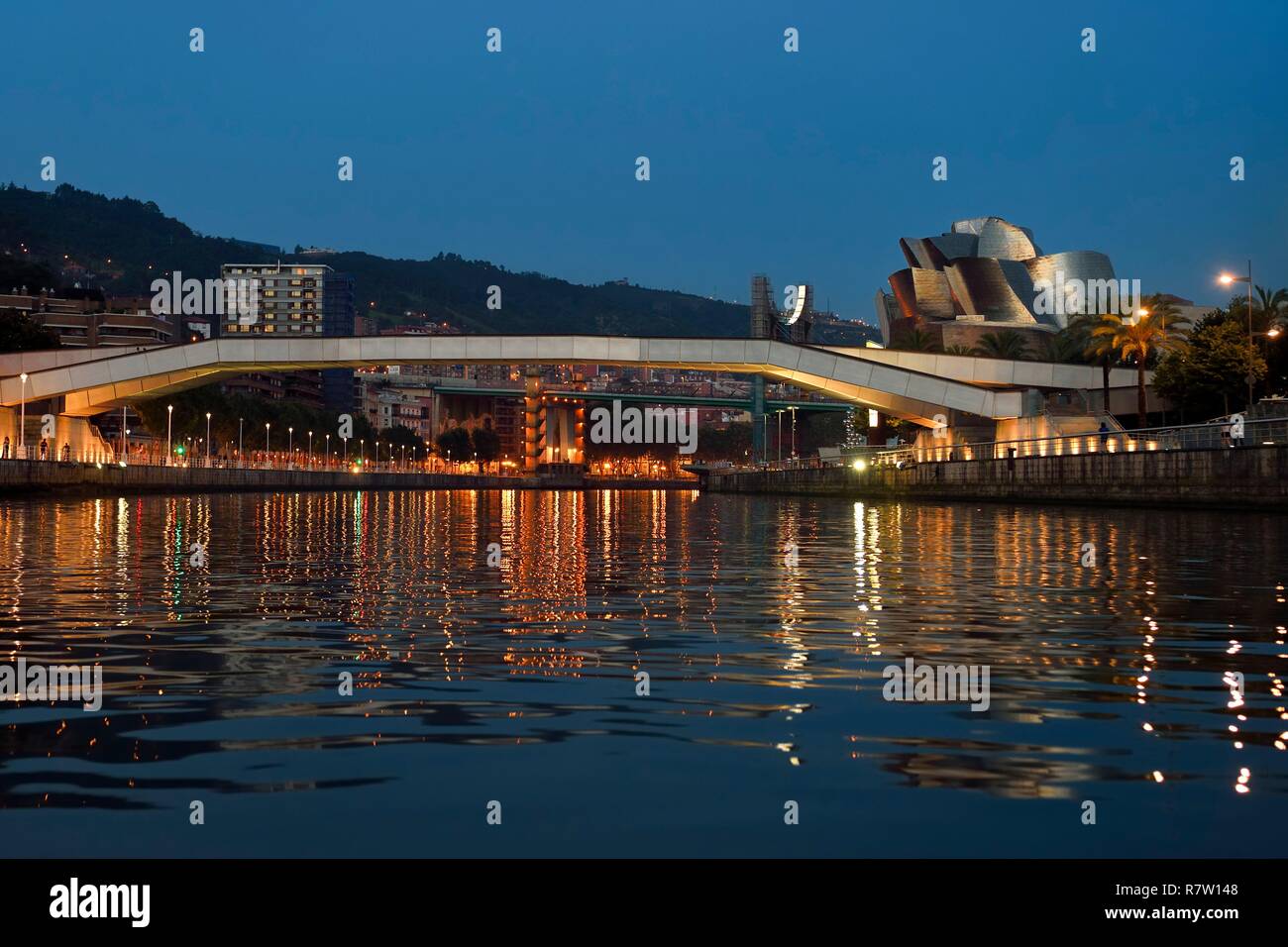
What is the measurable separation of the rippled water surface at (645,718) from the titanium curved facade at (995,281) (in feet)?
481

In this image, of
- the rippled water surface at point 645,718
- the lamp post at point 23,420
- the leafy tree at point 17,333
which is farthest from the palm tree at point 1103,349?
the leafy tree at point 17,333

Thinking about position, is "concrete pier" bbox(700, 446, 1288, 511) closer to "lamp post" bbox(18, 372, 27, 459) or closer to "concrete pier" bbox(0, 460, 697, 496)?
"concrete pier" bbox(0, 460, 697, 496)

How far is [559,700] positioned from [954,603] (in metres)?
7.61

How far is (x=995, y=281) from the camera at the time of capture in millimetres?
163125

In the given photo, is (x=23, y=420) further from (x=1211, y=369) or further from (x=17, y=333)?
(x=1211, y=369)

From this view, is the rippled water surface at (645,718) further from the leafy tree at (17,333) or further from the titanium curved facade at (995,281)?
the titanium curved facade at (995,281)

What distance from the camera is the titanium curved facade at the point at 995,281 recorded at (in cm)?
16288

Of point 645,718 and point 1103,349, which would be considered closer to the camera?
point 645,718

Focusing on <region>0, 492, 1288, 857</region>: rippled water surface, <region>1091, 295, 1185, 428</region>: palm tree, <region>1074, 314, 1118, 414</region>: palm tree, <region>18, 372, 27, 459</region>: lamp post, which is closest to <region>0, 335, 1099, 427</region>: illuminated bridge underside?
<region>18, 372, 27, 459</region>: lamp post

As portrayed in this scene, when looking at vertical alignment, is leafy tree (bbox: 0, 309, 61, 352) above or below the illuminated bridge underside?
above

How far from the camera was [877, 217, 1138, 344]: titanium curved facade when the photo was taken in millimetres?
162875

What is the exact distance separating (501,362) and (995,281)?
8439 cm

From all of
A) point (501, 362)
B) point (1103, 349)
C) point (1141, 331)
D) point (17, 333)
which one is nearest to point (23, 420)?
point (17, 333)

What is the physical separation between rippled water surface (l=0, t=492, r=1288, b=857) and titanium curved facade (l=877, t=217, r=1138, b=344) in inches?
5774
